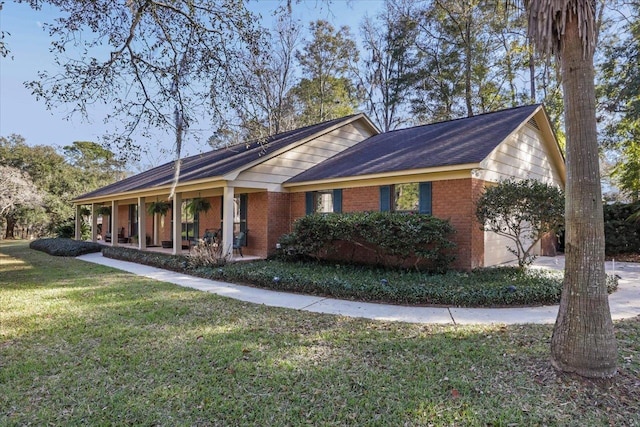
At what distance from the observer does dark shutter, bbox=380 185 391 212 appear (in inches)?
435

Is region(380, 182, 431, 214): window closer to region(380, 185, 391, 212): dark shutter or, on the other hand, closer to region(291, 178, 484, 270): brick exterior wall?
region(380, 185, 391, 212): dark shutter

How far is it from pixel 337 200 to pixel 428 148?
11.4ft

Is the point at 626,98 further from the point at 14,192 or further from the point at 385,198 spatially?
the point at 14,192

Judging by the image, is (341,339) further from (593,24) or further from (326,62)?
(326,62)

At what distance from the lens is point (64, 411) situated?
3.32m

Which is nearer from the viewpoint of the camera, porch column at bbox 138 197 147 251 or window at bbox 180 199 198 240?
porch column at bbox 138 197 147 251

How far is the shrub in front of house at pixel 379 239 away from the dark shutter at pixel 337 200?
1.36 meters

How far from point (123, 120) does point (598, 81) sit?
24.7m

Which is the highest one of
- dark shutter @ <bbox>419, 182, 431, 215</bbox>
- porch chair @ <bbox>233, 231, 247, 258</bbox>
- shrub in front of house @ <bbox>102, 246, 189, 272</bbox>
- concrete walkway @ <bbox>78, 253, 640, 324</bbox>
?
dark shutter @ <bbox>419, 182, 431, 215</bbox>

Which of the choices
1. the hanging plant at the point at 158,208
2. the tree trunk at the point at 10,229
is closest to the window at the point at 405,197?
the hanging plant at the point at 158,208

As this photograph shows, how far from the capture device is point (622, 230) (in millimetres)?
14422

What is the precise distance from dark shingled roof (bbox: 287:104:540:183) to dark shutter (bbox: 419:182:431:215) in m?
0.71

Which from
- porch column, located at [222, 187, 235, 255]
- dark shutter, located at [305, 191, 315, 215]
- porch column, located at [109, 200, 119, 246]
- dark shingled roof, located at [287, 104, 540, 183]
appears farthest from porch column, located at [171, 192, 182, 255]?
porch column, located at [109, 200, 119, 246]

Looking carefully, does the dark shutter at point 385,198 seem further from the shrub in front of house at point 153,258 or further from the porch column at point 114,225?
the porch column at point 114,225
